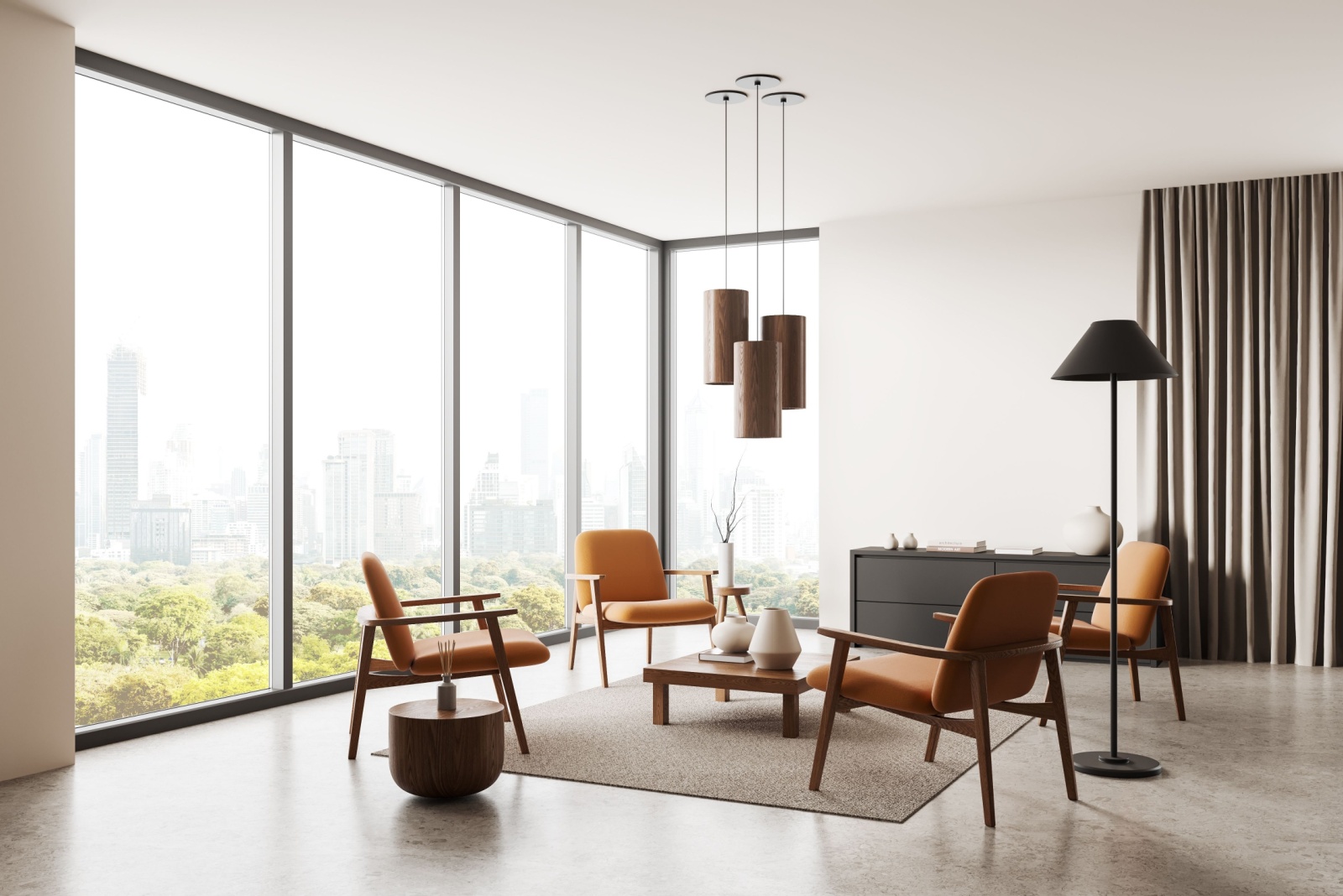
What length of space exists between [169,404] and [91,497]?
1.77ft

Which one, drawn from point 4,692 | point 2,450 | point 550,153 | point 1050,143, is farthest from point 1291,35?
point 4,692

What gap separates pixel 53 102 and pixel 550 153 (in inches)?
99.8

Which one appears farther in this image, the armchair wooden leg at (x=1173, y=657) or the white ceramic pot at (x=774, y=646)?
the armchair wooden leg at (x=1173, y=657)

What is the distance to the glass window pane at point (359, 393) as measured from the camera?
564 centimetres

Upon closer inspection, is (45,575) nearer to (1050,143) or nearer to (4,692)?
(4,692)

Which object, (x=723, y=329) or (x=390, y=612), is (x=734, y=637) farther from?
(x=390, y=612)

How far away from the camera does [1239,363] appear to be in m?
6.65

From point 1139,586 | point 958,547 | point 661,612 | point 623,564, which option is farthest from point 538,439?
point 1139,586

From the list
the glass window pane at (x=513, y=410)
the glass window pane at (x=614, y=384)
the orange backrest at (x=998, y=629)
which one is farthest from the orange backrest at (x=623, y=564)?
the orange backrest at (x=998, y=629)

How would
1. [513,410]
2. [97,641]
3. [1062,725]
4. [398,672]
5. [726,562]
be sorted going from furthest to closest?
[726,562]
[513,410]
[97,641]
[398,672]
[1062,725]

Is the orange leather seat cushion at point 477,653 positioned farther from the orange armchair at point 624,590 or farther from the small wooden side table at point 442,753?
the orange armchair at point 624,590

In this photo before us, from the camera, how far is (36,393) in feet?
13.9

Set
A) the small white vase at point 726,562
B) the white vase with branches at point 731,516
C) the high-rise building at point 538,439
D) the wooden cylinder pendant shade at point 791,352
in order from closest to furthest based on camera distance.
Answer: the wooden cylinder pendant shade at point 791,352
the small white vase at point 726,562
the high-rise building at point 538,439
the white vase with branches at point 731,516

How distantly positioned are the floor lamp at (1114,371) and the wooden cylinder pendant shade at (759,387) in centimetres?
108
